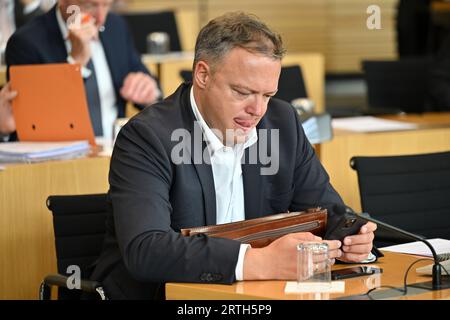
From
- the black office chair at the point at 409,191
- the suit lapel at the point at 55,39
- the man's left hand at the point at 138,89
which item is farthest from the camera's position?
the man's left hand at the point at 138,89

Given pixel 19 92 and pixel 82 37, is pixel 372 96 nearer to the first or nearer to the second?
pixel 82 37

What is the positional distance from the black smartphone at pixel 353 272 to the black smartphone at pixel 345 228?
0.11 meters

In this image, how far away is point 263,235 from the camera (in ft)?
8.21

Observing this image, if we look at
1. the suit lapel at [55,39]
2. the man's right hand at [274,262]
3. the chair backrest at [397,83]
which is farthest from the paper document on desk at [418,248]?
the chair backrest at [397,83]

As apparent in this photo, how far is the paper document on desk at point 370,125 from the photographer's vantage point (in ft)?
14.9

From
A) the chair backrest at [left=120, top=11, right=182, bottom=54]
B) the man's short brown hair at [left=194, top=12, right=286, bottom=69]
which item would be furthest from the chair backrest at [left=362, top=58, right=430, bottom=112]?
the man's short brown hair at [left=194, top=12, right=286, bottom=69]

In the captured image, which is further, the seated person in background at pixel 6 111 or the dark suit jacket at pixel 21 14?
the dark suit jacket at pixel 21 14

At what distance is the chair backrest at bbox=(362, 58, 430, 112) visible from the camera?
6211 millimetres

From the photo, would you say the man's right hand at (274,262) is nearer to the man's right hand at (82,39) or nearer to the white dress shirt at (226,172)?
the white dress shirt at (226,172)

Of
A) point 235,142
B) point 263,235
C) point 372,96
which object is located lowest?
point 372,96

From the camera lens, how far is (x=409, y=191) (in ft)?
11.5
